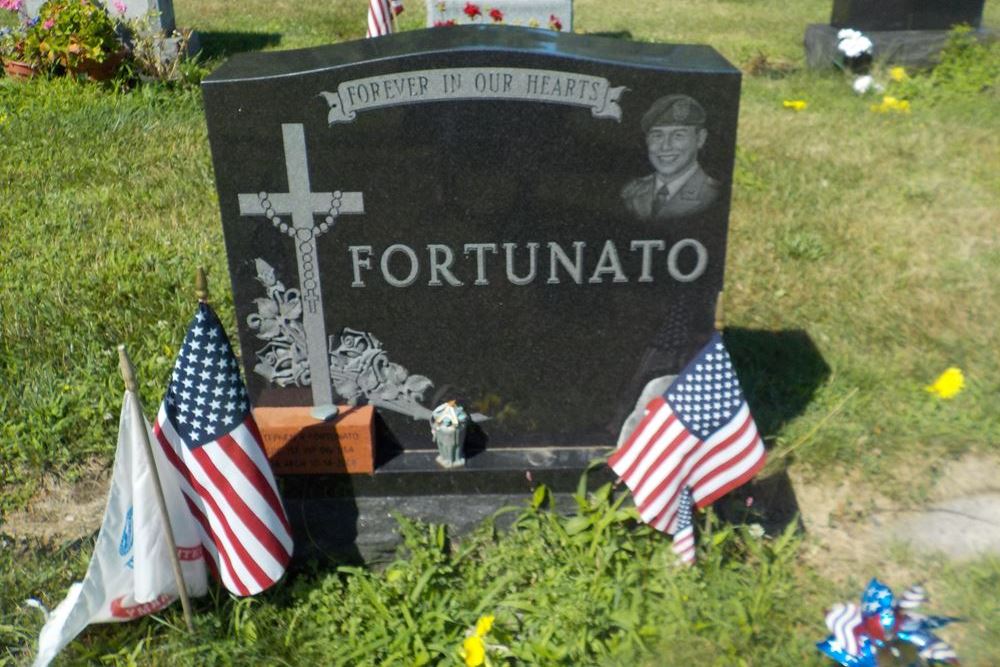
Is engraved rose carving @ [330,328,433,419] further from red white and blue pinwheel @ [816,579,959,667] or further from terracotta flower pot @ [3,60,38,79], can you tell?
terracotta flower pot @ [3,60,38,79]

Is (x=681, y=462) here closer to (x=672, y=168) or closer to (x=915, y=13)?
(x=672, y=168)

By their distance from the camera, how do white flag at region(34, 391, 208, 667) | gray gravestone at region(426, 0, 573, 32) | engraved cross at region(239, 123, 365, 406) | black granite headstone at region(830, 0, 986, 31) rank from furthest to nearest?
1. gray gravestone at region(426, 0, 573, 32)
2. black granite headstone at region(830, 0, 986, 31)
3. engraved cross at region(239, 123, 365, 406)
4. white flag at region(34, 391, 208, 667)

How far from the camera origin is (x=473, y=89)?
3434 millimetres

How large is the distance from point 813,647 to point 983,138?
218 inches

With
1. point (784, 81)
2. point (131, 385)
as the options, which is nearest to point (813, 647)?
point (131, 385)

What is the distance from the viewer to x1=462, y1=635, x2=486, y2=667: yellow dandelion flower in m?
3.12

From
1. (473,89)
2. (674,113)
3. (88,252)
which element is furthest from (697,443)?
(88,252)

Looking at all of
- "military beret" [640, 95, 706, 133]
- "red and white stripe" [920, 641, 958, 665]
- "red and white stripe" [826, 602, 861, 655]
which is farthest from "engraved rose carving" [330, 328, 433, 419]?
"red and white stripe" [920, 641, 958, 665]

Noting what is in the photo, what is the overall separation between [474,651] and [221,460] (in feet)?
3.23

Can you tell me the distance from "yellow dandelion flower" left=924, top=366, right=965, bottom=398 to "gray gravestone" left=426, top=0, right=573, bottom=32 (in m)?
5.79

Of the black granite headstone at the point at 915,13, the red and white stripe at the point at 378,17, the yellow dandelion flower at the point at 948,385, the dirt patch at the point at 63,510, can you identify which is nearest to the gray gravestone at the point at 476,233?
the dirt patch at the point at 63,510

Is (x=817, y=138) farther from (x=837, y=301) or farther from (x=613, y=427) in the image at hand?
(x=613, y=427)

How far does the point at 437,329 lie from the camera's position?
150 inches

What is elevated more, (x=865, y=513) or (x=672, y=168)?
(x=672, y=168)
